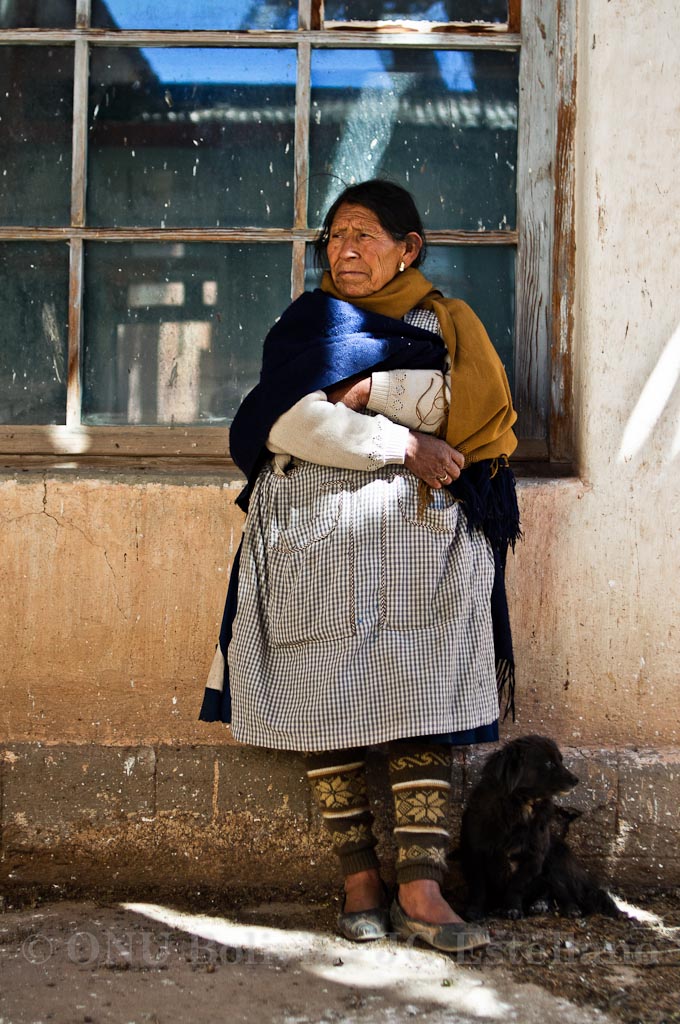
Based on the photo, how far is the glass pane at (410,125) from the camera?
3.41 m

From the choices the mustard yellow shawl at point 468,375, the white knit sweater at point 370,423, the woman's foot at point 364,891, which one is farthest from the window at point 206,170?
the woman's foot at point 364,891

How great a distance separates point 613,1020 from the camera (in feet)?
7.41

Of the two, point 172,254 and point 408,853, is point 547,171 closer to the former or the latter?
point 172,254

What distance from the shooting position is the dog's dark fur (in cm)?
281

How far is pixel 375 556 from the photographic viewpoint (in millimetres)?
2674

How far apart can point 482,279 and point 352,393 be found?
902mm

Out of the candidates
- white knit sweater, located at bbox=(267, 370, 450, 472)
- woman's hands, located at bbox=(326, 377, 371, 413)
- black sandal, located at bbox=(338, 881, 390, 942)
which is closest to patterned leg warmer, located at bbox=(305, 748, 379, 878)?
black sandal, located at bbox=(338, 881, 390, 942)

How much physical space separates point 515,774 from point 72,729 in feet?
4.32

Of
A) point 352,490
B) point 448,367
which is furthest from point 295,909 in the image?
point 448,367

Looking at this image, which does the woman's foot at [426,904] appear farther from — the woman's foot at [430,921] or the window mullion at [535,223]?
the window mullion at [535,223]

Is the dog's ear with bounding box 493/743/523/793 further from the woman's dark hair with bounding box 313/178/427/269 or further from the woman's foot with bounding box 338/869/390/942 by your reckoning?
the woman's dark hair with bounding box 313/178/427/269

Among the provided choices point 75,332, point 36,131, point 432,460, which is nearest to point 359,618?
point 432,460

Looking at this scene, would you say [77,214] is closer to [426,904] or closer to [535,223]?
[535,223]

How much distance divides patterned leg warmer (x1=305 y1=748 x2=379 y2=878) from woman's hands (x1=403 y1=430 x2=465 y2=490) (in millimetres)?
739
